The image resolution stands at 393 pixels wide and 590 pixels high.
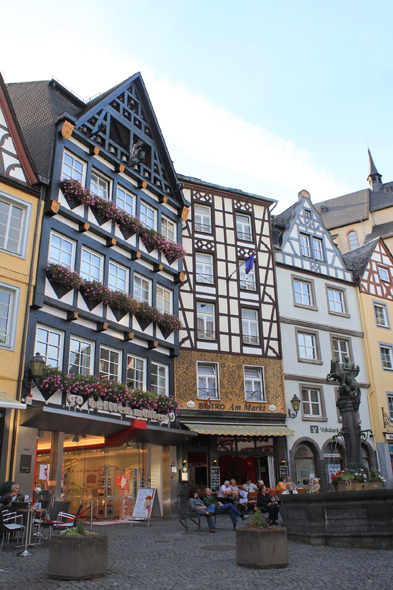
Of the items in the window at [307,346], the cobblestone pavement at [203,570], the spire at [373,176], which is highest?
the spire at [373,176]

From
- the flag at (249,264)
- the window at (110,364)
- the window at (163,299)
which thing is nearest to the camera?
the window at (110,364)

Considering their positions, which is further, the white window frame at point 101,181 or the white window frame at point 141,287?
the white window frame at point 141,287

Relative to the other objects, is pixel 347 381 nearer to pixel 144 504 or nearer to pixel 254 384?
pixel 144 504

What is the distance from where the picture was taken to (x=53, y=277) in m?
17.0

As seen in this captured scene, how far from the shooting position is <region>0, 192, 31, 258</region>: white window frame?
1636 centimetres

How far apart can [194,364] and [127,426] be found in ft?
18.8

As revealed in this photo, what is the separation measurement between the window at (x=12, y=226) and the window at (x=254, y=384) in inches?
490

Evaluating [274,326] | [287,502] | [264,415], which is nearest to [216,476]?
[264,415]

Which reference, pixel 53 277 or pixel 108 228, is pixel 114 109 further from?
pixel 53 277

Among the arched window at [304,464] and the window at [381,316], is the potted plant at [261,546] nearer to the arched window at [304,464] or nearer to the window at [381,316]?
the arched window at [304,464]

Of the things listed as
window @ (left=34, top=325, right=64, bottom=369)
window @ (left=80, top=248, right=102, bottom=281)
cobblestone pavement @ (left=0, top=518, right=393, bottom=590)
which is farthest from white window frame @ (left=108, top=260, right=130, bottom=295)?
cobblestone pavement @ (left=0, top=518, right=393, bottom=590)

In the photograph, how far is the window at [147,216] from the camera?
22.6m

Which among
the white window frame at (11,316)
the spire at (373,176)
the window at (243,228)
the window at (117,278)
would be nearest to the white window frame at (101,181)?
the window at (117,278)

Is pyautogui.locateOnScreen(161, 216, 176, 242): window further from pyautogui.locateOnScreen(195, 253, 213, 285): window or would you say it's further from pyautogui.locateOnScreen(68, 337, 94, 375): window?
pyautogui.locateOnScreen(68, 337, 94, 375): window
